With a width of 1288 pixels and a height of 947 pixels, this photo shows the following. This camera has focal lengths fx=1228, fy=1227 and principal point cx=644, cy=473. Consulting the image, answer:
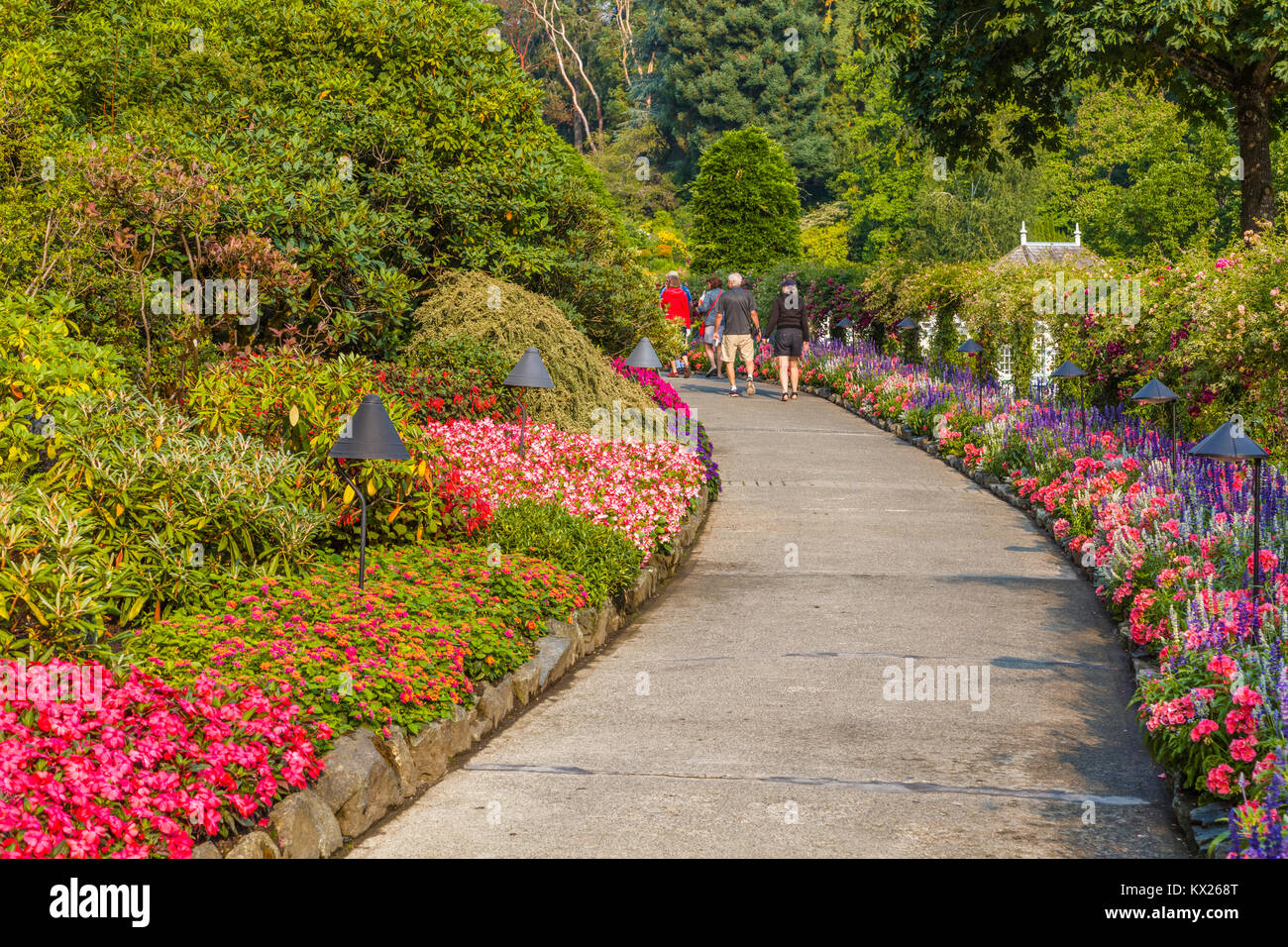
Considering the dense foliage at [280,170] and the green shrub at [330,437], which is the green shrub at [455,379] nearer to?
the dense foliage at [280,170]

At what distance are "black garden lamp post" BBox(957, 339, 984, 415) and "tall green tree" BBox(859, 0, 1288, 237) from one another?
3946 millimetres

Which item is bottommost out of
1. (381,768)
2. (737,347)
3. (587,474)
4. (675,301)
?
(381,768)

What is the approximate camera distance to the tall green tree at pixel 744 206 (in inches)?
1368

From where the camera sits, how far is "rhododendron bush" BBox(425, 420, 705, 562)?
32.6ft

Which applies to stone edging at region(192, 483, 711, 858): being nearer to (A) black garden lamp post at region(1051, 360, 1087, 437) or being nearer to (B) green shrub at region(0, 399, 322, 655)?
(B) green shrub at region(0, 399, 322, 655)

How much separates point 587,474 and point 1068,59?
9752 millimetres

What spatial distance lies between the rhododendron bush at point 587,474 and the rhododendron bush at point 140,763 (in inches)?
169

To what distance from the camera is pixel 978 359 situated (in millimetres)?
18422

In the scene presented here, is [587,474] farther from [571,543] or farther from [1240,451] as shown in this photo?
[1240,451]

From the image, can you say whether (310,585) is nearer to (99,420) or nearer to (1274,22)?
(99,420)

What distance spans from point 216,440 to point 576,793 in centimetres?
340

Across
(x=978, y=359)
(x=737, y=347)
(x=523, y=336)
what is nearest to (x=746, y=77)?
(x=737, y=347)

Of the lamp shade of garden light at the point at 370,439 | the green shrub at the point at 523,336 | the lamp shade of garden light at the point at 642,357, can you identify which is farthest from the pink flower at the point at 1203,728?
the lamp shade of garden light at the point at 642,357

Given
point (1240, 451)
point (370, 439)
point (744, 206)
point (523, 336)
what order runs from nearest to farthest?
point (1240, 451) → point (370, 439) → point (523, 336) → point (744, 206)
